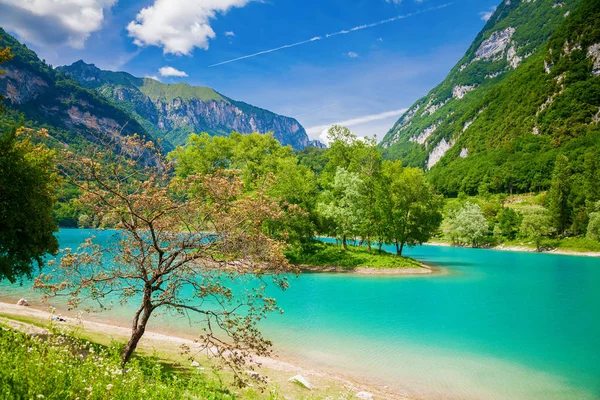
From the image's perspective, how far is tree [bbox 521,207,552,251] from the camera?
271 ft

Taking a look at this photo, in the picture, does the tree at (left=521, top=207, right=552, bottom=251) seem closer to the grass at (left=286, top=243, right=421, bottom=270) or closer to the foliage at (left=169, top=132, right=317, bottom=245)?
the grass at (left=286, top=243, right=421, bottom=270)

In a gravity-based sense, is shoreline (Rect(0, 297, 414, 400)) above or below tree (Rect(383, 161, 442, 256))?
below

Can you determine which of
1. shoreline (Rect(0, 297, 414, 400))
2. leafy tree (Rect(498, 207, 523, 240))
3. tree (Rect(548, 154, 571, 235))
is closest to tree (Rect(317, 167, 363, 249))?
shoreline (Rect(0, 297, 414, 400))

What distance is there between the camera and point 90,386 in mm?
5949

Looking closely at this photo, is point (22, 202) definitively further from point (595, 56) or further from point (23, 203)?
point (595, 56)

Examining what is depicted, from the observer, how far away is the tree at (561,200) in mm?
84250

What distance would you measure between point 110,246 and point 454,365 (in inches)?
608

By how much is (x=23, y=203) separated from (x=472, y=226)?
9911cm

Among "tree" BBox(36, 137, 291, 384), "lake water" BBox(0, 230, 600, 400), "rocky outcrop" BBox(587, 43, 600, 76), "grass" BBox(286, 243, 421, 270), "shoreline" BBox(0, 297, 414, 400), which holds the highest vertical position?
"rocky outcrop" BBox(587, 43, 600, 76)

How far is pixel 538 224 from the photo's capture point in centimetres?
8256

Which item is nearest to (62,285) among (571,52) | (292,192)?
(292,192)

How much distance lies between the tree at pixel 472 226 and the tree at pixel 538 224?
1079 cm

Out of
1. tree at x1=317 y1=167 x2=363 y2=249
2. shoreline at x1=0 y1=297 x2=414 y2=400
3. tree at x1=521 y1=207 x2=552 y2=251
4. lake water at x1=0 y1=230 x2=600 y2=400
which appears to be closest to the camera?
shoreline at x1=0 y1=297 x2=414 y2=400

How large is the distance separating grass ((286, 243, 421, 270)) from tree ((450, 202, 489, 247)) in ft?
181
